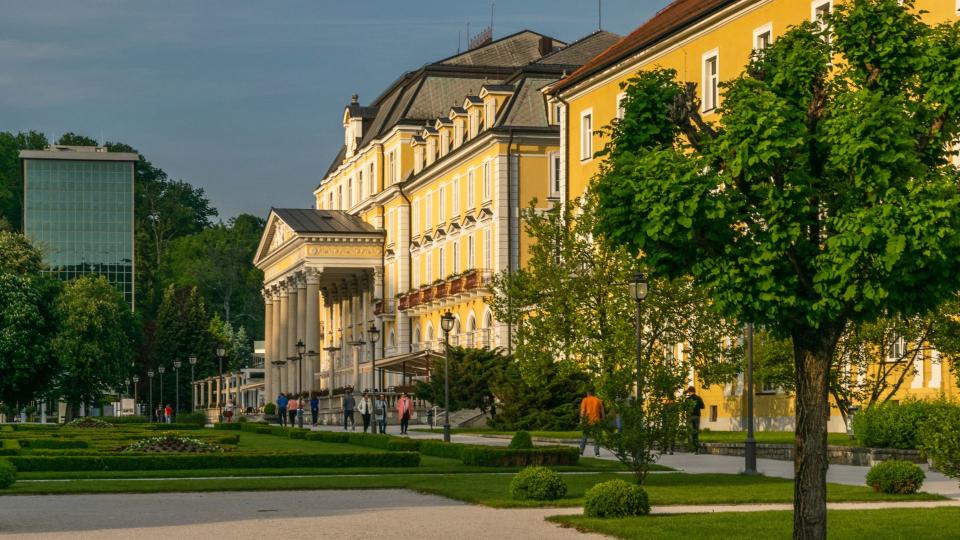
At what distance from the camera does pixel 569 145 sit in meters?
61.2

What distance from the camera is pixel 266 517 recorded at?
21.1 metres

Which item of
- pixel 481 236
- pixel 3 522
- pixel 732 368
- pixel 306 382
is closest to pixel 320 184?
pixel 306 382

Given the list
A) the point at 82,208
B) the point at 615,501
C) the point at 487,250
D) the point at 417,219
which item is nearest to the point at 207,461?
the point at 615,501

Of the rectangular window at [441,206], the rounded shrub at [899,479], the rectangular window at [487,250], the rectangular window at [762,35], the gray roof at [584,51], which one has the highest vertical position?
the gray roof at [584,51]

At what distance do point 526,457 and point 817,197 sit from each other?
17.8 m

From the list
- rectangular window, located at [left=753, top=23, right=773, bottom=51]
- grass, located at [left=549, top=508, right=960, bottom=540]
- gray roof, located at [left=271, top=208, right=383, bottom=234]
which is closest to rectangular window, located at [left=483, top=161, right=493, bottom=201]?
gray roof, located at [left=271, top=208, right=383, bottom=234]

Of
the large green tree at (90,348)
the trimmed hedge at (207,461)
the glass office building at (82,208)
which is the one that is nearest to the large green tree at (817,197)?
the trimmed hedge at (207,461)

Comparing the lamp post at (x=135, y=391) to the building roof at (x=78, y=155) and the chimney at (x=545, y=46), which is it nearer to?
the building roof at (x=78, y=155)

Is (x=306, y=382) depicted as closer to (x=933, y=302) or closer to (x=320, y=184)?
(x=320, y=184)

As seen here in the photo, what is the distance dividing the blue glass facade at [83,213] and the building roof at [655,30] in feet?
321

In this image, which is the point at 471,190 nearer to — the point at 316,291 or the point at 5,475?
the point at 316,291

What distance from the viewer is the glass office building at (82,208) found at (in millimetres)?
152875

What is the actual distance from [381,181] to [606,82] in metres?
37.6

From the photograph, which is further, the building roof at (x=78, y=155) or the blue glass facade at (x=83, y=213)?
the blue glass facade at (x=83, y=213)
